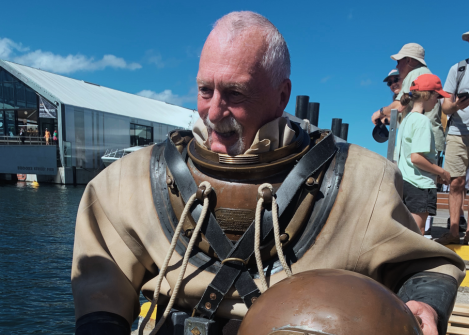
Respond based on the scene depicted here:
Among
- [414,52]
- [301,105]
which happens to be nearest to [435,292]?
[414,52]

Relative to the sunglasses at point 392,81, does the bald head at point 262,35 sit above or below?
below

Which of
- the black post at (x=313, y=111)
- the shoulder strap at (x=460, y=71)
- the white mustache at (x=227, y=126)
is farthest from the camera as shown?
the black post at (x=313, y=111)

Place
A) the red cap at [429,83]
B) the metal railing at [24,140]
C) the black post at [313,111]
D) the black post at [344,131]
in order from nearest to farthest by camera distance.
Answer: the red cap at [429,83] < the black post at [313,111] < the black post at [344,131] < the metal railing at [24,140]

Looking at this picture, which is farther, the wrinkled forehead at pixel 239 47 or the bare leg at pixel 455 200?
the bare leg at pixel 455 200

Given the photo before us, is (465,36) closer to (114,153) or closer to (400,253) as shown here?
(400,253)

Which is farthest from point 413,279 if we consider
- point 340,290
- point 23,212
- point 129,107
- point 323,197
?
point 129,107

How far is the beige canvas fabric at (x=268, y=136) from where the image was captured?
1.61 metres

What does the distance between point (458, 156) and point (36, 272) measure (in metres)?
6.52

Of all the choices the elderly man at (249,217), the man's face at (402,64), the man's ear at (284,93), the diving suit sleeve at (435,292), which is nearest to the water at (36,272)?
the elderly man at (249,217)

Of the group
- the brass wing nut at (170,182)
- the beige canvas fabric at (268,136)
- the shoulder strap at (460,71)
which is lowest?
the brass wing nut at (170,182)

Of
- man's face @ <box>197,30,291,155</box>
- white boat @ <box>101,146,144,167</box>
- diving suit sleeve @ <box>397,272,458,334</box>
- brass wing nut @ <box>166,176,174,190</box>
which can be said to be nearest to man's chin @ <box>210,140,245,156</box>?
man's face @ <box>197,30,291,155</box>

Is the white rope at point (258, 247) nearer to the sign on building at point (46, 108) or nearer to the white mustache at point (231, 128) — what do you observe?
the white mustache at point (231, 128)

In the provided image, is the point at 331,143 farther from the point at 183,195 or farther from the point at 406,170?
the point at 406,170

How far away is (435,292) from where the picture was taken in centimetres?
142
